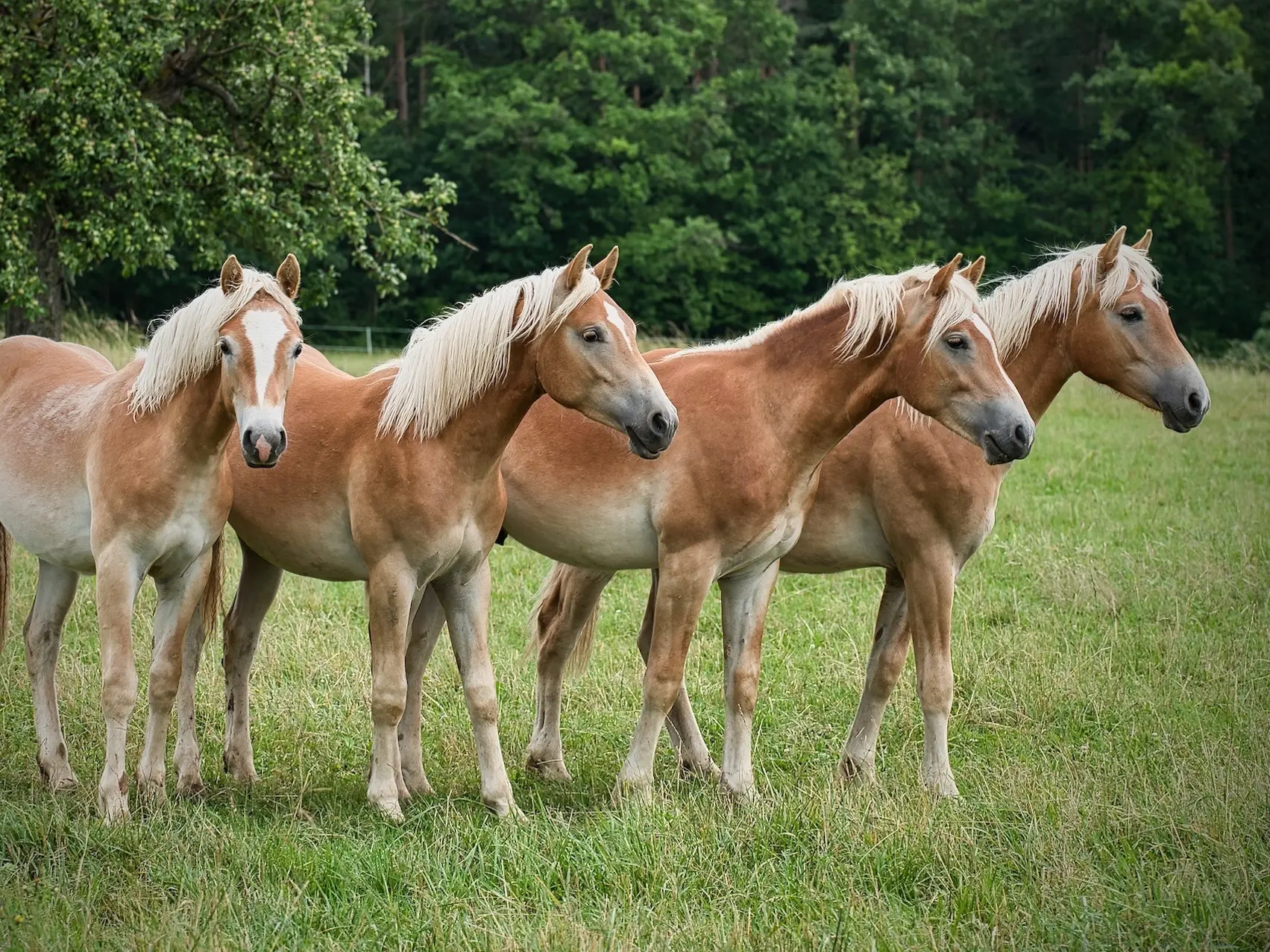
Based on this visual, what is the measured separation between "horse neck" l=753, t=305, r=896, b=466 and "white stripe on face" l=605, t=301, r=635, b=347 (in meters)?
0.73

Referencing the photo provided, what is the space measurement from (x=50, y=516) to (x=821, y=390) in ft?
11.1

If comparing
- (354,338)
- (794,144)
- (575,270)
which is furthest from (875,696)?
(794,144)

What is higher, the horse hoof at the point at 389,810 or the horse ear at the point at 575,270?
the horse ear at the point at 575,270

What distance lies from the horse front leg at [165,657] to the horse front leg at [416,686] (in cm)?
95

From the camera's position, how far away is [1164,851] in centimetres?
438

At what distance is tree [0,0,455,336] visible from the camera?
1295 cm

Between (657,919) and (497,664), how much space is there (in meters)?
3.60

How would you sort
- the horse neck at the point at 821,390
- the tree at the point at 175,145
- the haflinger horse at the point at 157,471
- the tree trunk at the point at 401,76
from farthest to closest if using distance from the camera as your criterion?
the tree trunk at the point at 401,76 < the tree at the point at 175,145 < the horse neck at the point at 821,390 < the haflinger horse at the point at 157,471

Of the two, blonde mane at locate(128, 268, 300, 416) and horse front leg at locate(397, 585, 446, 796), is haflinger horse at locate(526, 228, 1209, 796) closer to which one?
horse front leg at locate(397, 585, 446, 796)

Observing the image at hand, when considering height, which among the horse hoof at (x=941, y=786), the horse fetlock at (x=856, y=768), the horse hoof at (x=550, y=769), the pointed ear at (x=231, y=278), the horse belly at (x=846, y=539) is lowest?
the horse hoof at (x=550, y=769)

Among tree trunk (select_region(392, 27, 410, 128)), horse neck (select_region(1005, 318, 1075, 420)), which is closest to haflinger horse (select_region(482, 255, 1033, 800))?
horse neck (select_region(1005, 318, 1075, 420))

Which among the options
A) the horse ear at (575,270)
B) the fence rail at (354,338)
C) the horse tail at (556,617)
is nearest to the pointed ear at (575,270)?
the horse ear at (575,270)

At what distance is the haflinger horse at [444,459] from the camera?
474 cm

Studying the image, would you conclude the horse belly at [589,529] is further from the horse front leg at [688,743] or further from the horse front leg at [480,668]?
the horse front leg at [688,743]
